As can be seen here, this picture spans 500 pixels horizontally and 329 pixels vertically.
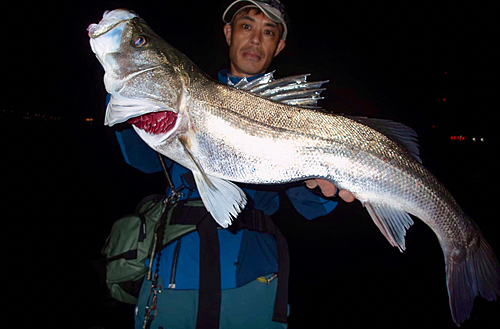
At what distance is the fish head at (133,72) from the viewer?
4.73ft

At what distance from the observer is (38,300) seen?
14.0 feet

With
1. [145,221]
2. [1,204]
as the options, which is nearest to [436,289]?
[145,221]

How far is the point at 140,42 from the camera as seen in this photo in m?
1.49

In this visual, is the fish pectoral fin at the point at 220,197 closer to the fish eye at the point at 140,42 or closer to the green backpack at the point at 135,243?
the green backpack at the point at 135,243

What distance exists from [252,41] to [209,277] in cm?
233

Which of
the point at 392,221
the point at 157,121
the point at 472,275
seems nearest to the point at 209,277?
the point at 157,121

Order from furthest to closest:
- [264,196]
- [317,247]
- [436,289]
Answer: [317,247] → [436,289] → [264,196]

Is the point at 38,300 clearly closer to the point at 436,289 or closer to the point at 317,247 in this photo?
the point at 317,247

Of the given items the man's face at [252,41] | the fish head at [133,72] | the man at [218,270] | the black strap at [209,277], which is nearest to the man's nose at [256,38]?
the man's face at [252,41]

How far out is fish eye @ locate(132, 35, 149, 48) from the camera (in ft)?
4.86

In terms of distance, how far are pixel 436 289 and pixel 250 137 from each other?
6.70 meters

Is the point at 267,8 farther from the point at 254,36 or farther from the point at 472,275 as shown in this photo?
the point at 472,275

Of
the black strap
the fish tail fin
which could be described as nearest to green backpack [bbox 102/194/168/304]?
the black strap

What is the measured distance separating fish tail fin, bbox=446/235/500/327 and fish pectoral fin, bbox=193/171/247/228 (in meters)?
1.47
